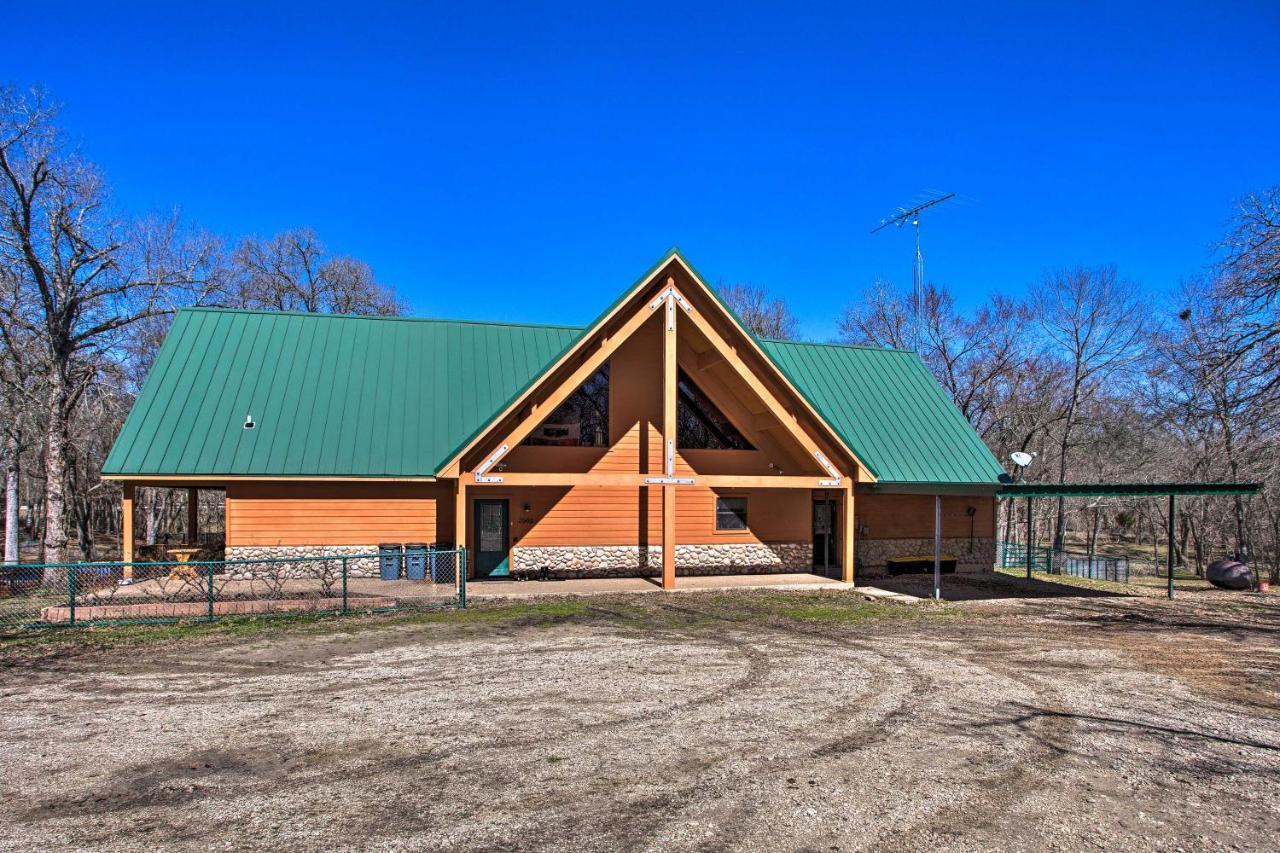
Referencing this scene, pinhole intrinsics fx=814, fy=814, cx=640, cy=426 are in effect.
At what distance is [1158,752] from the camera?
23.4 feet

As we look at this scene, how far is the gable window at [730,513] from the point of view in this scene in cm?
2022

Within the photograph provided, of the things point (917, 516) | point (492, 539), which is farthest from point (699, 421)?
point (917, 516)

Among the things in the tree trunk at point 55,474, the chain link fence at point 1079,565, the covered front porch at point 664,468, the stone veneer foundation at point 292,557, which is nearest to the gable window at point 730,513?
the covered front porch at point 664,468

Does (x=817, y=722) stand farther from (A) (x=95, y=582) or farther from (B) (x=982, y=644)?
(A) (x=95, y=582)

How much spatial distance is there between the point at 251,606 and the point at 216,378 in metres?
6.96

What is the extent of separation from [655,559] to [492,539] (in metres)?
3.93

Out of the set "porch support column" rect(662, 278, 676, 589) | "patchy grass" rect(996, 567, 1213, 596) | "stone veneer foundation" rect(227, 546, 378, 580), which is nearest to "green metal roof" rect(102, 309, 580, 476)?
"stone veneer foundation" rect(227, 546, 378, 580)

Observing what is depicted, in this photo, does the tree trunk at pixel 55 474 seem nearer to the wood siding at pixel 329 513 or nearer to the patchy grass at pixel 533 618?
the wood siding at pixel 329 513

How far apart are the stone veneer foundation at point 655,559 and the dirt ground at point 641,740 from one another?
591 centimetres

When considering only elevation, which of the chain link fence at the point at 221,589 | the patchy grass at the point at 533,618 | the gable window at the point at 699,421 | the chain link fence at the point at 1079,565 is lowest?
the chain link fence at the point at 1079,565

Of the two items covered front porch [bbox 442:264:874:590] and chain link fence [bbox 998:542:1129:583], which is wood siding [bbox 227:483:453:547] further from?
chain link fence [bbox 998:542:1129:583]

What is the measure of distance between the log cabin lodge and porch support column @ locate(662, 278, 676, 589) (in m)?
0.05

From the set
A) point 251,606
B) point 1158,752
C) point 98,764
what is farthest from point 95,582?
point 1158,752

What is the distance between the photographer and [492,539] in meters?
18.8
